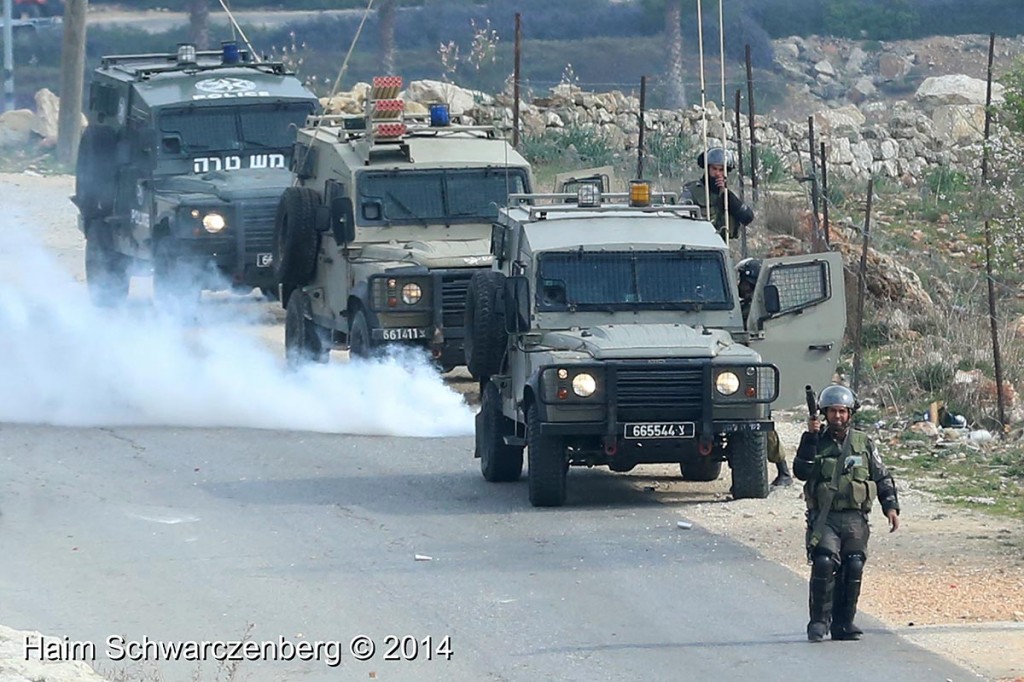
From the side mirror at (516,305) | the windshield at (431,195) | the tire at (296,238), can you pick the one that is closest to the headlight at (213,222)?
the tire at (296,238)

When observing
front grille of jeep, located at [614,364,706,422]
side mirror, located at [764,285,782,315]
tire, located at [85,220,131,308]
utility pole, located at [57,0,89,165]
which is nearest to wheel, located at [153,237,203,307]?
tire, located at [85,220,131,308]

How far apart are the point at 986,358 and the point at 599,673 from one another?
10.3 metres

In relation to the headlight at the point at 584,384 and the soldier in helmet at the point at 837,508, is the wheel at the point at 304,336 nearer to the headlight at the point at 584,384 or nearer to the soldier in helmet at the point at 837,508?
the headlight at the point at 584,384

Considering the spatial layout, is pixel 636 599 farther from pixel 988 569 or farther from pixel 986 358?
pixel 986 358

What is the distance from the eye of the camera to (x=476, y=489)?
15562mm

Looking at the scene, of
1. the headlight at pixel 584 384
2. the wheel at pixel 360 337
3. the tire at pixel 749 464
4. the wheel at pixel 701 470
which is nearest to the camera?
the headlight at pixel 584 384

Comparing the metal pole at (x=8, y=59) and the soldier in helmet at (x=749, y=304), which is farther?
the metal pole at (x=8, y=59)

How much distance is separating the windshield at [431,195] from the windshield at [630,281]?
191 inches

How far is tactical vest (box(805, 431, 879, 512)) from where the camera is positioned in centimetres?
1062

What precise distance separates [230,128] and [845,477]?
49.0 feet

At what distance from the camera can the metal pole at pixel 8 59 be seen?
50219mm

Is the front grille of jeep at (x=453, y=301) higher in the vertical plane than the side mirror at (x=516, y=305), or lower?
lower

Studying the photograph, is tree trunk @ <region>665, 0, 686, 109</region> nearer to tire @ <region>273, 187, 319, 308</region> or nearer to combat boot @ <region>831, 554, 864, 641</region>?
tire @ <region>273, 187, 319, 308</region>

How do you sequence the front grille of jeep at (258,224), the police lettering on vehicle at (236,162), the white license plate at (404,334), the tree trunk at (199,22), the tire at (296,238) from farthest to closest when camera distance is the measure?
the tree trunk at (199,22) < the police lettering on vehicle at (236,162) < the front grille of jeep at (258,224) < the tire at (296,238) < the white license plate at (404,334)
